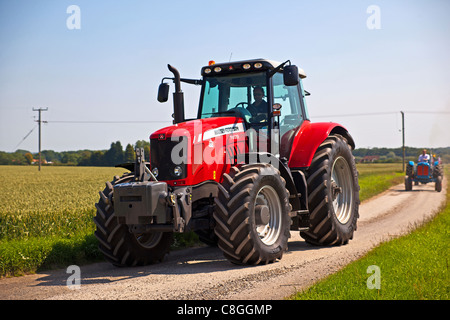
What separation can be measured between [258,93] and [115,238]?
330cm

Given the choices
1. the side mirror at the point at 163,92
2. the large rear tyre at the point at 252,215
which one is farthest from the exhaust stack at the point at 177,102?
the large rear tyre at the point at 252,215

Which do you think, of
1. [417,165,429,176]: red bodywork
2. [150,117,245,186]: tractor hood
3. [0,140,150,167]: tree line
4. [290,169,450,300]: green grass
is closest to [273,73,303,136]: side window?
[150,117,245,186]: tractor hood

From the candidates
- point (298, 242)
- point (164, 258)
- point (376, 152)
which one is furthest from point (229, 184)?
point (376, 152)

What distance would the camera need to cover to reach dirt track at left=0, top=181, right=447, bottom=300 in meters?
5.56

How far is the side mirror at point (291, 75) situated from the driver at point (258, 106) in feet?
2.53

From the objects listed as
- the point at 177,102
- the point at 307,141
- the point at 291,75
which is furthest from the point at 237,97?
the point at 307,141

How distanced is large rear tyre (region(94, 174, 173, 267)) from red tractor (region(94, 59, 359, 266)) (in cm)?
2

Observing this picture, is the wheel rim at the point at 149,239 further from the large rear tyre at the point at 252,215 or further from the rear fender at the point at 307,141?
the rear fender at the point at 307,141

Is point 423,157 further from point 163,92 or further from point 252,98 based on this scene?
point 163,92

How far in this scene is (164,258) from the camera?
27.3 ft

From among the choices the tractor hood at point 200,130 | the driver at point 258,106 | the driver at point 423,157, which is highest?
the driver at point 258,106

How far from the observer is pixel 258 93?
841 cm

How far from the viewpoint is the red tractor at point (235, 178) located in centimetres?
675

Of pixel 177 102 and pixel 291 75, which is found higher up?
pixel 291 75
